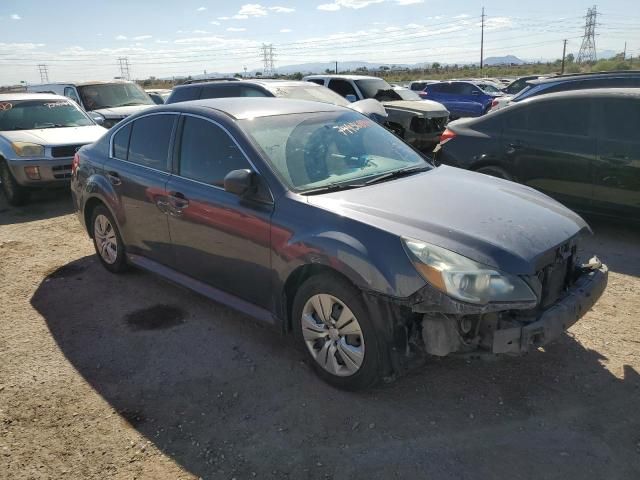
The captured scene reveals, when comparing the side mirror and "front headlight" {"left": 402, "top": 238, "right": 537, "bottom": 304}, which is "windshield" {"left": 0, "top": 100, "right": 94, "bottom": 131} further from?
"front headlight" {"left": 402, "top": 238, "right": 537, "bottom": 304}

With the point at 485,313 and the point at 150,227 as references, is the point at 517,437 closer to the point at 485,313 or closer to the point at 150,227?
the point at 485,313

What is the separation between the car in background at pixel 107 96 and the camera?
39.9 ft

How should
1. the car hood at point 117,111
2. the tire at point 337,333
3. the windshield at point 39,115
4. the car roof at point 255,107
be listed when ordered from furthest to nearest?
1. the car hood at point 117,111
2. the windshield at point 39,115
3. the car roof at point 255,107
4. the tire at point 337,333

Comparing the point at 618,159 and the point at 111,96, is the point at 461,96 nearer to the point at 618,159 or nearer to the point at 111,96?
the point at 111,96

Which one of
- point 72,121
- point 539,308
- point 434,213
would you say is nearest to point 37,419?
point 434,213

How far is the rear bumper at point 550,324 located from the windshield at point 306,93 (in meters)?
5.95

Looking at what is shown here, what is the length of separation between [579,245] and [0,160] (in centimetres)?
847

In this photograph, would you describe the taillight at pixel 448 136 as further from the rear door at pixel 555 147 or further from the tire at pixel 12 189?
the tire at pixel 12 189

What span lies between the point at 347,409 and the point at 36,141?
7336mm

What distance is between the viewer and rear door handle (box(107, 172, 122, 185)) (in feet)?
15.8

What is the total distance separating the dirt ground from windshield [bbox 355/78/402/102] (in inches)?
363

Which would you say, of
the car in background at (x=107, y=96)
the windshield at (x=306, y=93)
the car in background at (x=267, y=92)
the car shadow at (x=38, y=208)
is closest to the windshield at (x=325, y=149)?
the car in background at (x=267, y=92)

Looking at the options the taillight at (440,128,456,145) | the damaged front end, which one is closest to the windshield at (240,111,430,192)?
the damaged front end

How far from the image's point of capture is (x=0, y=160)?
8.49 m
